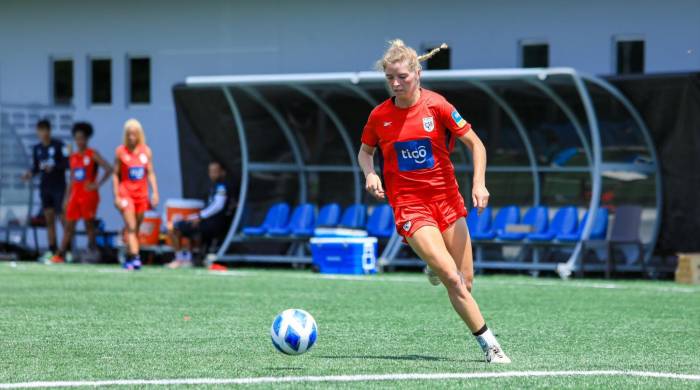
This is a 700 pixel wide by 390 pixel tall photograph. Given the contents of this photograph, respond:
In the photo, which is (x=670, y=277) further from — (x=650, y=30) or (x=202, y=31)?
(x=202, y=31)

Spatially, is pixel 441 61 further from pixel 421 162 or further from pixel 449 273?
pixel 449 273

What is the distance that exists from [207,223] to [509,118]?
187 inches

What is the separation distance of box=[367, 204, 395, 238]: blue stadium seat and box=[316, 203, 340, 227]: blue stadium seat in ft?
1.88

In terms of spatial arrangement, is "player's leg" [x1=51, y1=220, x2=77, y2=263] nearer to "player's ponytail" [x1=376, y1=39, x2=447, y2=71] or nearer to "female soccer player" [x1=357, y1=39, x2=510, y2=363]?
"female soccer player" [x1=357, y1=39, x2=510, y2=363]

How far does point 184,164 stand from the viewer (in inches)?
909

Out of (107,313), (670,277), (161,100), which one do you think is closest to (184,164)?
(161,100)

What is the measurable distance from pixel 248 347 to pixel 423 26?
1283 centimetres

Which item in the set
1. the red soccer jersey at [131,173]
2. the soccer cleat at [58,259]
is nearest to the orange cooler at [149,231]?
the soccer cleat at [58,259]

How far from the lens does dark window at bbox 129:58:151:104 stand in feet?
81.2

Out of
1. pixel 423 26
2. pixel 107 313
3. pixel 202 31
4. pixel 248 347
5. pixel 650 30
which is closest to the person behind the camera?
pixel 248 347

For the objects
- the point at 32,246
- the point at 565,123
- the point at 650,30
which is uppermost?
the point at 650,30

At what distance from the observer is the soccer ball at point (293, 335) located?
8805 mm

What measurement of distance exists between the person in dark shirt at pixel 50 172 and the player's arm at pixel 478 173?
→ 1502 cm

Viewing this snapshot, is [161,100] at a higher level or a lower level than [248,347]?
higher
